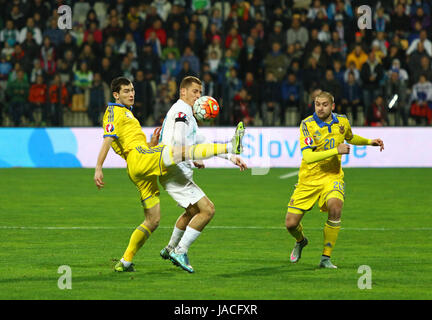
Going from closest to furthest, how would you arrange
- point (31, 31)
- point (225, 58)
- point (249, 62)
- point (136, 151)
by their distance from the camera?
point (136, 151)
point (249, 62)
point (225, 58)
point (31, 31)

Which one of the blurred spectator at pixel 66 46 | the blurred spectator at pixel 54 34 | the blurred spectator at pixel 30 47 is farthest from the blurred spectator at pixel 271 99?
the blurred spectator at pixel 30 47

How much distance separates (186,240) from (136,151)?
97cm

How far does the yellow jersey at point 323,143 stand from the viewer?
9.45 meters

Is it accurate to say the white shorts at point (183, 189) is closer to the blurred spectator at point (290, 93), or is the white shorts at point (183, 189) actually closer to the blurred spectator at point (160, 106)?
the blurred spectator at point (160, 106)

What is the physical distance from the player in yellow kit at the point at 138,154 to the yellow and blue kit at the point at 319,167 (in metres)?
1.29

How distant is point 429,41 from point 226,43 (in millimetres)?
5035

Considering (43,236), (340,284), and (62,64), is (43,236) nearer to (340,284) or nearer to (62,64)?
(340,284)

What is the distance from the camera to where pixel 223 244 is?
427 inches

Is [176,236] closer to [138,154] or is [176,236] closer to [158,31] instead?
[138,154]

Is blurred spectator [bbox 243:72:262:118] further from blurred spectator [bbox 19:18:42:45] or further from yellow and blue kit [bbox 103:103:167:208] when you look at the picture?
yellow and blue kit [bbox 103:103:167:208]

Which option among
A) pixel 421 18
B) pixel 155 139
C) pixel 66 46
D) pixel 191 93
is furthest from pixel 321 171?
pixel 421 18

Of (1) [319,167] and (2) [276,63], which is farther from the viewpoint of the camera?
(2) [276,63]

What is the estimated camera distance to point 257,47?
23031 mm

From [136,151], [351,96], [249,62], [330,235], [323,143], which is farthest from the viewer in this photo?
[249,62]
